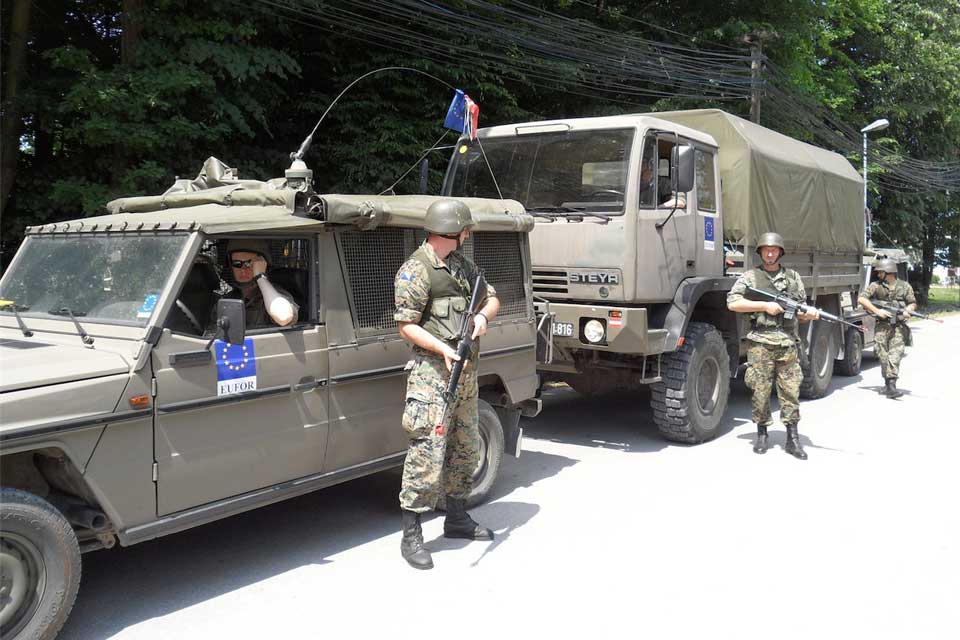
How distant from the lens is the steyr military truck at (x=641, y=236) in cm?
735

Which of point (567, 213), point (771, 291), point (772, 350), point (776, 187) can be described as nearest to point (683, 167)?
point (567, 213)

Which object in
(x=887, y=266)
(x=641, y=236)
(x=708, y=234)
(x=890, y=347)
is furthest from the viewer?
(x=887, y=266)

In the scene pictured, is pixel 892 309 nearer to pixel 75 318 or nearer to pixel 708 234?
pixel 708 234

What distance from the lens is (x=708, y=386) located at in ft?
27.4

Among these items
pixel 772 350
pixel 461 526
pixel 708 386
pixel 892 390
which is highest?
pixel 772 350

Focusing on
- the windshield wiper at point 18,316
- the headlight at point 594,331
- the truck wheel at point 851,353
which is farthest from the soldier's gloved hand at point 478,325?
the truck wheel at point 851,353

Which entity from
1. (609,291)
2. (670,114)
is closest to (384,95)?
(670,114)

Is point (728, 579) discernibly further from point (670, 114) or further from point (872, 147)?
point (872, 147)

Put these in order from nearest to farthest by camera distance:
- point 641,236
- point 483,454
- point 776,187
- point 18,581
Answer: point 18,581, point 483,454, point 641,236, point 776,187

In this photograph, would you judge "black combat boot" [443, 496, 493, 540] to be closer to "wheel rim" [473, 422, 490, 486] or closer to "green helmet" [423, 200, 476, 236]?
"wheel rim" [473, 422, 490, 486]

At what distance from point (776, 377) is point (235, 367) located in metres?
5.41

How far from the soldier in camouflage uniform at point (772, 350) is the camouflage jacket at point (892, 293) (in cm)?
460

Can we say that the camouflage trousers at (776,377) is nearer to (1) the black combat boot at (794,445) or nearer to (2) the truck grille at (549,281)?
(1) the black combat boot at (794,445)

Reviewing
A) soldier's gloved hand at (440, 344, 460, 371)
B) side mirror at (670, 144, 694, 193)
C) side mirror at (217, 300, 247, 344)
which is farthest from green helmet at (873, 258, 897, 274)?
side mirror at (217, 300, 247, 344)
